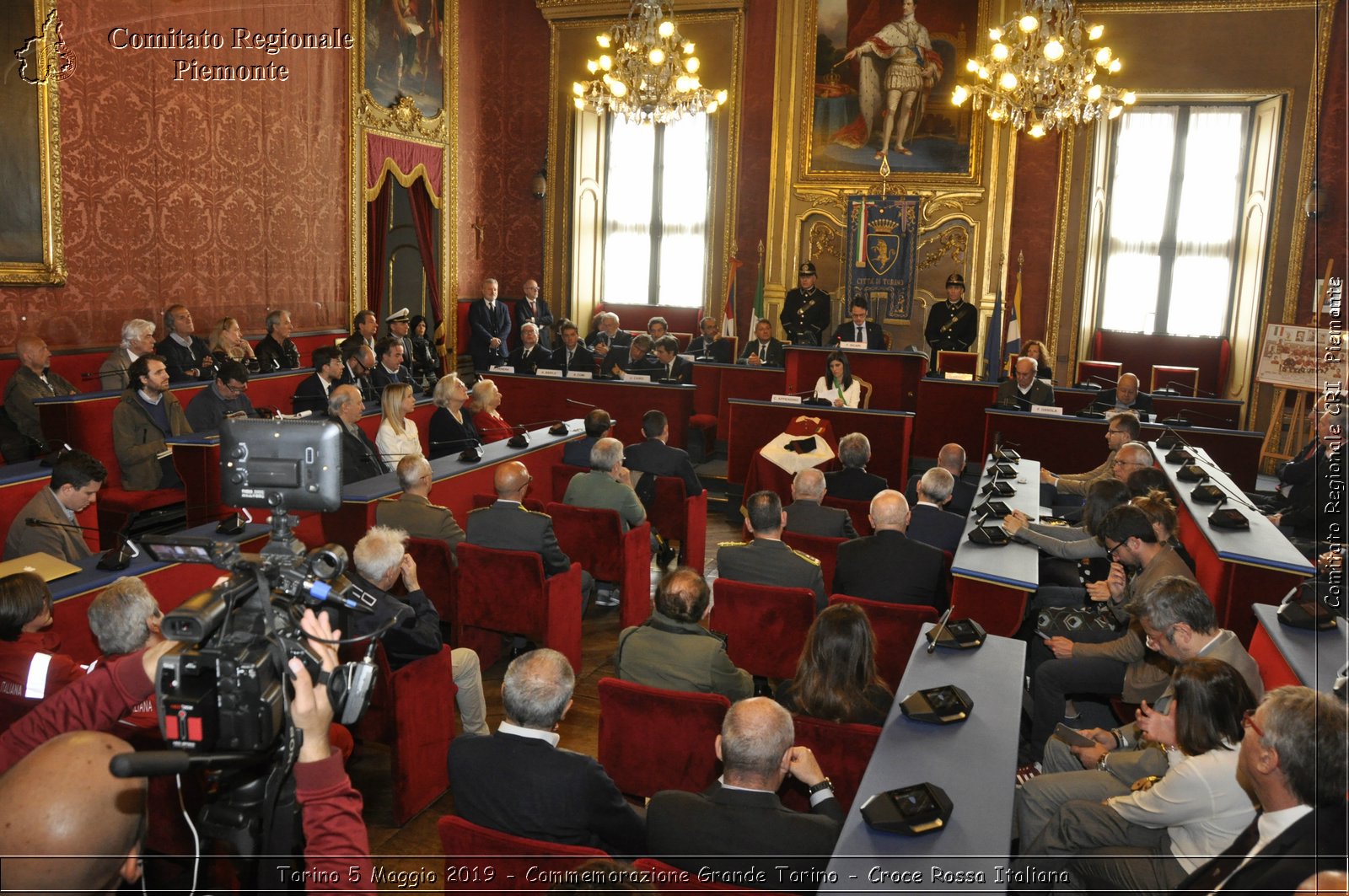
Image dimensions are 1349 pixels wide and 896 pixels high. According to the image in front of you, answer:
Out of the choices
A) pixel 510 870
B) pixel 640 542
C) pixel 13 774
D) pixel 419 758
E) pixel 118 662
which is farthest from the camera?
pixel 640 542

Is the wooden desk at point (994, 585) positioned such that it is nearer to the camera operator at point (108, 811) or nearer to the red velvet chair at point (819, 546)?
the red velvet chair at point (819, 546)

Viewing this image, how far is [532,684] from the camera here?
8.48 feet

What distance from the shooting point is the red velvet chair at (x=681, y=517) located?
21.1 feet

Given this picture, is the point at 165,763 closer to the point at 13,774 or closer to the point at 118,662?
the point at 13,774

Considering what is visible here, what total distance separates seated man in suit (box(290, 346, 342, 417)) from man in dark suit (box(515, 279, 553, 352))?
196 inches

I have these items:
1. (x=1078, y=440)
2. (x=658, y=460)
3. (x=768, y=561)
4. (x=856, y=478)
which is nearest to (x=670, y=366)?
(x=658, y=460)

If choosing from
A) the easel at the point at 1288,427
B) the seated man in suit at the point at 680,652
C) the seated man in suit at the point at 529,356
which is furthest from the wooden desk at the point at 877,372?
the seated man in suit at the point at 680,652

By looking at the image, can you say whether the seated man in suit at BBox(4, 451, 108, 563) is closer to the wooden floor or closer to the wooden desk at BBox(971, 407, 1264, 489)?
the wooden floor

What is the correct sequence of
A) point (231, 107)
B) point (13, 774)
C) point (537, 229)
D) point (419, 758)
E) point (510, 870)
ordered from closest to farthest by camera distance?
point (13, 774) < point (510, 870) < point (419, 758) < point (231, 107) < point (537, 229)

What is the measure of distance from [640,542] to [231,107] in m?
6.56

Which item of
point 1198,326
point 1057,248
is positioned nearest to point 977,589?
point 1057,248

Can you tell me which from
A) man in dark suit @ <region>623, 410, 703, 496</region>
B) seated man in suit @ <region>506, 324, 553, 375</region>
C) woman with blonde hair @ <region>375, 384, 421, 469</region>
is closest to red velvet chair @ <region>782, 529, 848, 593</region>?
man in dark suit @ <region>623, 410, 703, 496</region>

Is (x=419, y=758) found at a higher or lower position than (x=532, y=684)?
lower

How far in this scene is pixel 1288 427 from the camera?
11.4 meters
